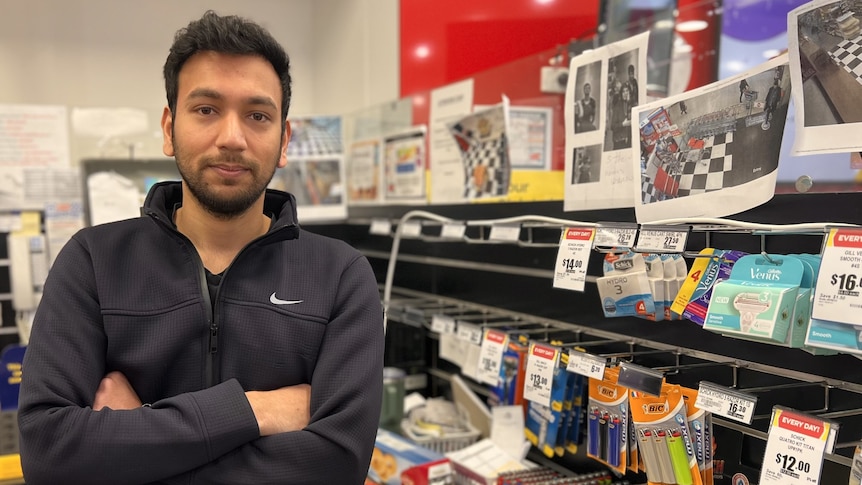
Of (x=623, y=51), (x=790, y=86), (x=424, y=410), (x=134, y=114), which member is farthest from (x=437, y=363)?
(x=134, y=114)

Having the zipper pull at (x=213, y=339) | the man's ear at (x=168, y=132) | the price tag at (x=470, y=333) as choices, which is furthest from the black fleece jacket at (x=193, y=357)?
the price tag at (x=470, y=333)

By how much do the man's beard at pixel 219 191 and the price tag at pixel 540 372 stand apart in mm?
837

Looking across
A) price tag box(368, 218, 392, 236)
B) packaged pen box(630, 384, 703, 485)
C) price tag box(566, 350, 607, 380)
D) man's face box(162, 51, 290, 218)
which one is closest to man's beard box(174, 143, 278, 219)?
man's face box(162, 51, 290, 218)

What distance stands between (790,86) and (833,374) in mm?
561

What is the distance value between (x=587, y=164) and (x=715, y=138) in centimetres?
43

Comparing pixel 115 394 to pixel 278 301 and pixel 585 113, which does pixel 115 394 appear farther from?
pixel 585 113

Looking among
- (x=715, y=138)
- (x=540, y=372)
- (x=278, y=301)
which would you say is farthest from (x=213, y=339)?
(x=715, y=138)

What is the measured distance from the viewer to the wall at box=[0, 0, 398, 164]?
15.8ft

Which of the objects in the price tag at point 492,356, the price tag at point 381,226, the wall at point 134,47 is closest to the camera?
the price tag at point 492,356

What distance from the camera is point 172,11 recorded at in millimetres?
5383

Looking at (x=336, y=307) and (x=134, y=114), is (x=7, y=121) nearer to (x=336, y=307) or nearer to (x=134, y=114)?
(x=134, y=114)

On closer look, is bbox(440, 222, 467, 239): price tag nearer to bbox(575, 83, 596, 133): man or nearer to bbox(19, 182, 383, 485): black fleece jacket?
bbox(575, 83, 596, 133): man

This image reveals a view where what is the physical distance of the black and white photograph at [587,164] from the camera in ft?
6.09

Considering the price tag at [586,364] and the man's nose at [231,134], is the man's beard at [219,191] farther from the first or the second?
the price tag at [586,364]
